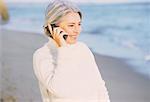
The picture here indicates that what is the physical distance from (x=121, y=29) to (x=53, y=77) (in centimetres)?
48

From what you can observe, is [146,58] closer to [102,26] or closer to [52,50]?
[102,26]

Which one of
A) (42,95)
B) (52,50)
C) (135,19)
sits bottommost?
(42,95)

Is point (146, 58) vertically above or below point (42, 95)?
above

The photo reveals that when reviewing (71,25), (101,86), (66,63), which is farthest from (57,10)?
(101,86)

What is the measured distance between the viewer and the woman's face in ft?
5.58

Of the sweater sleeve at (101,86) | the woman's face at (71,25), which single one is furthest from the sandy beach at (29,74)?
the woman's face at (71,25)

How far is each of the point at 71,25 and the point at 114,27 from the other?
24cm

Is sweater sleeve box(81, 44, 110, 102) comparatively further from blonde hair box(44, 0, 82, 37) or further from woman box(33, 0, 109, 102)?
blonde hair box(44, 0, 82, 37)

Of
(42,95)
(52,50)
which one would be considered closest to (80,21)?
(52,50)

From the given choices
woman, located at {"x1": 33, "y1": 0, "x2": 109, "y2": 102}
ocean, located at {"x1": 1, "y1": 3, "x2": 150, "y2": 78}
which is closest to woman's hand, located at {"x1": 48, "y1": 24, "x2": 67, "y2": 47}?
woman, located at {"x1": 33, "y1": 0, "x2": 109, "y2": 102}

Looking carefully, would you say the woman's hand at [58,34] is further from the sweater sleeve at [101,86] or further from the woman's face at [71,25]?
the sweater sleeve at [101,86]

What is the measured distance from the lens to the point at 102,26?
5.82 feet

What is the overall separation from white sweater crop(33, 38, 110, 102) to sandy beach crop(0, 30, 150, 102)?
0.06 metres

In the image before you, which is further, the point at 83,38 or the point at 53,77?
the point at 83,38
